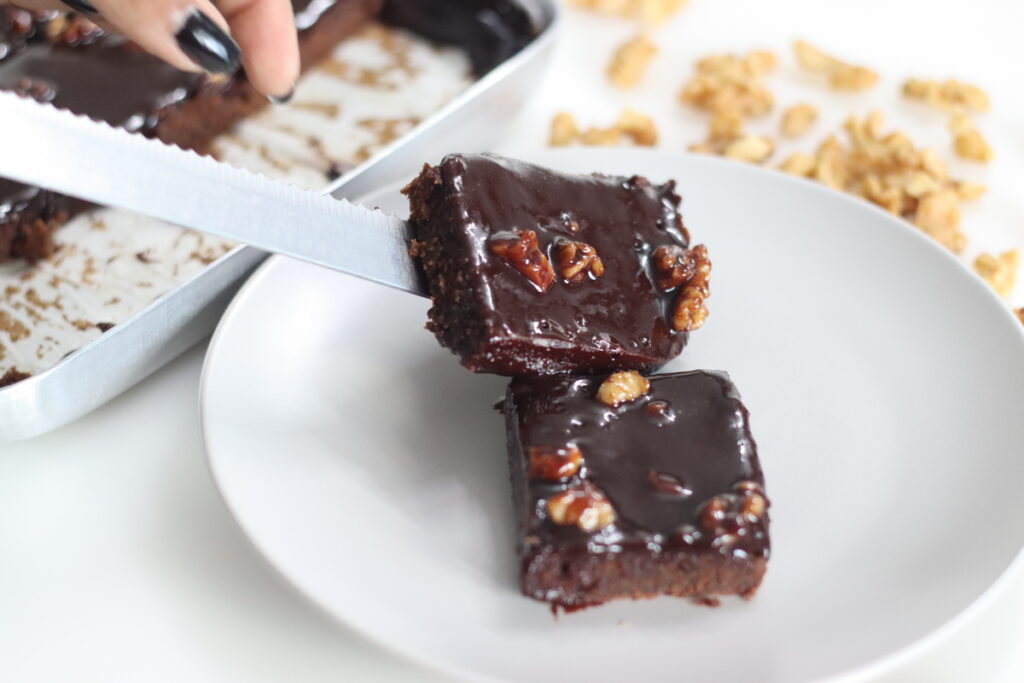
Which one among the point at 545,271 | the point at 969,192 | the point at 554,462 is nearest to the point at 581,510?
the point at 554,462

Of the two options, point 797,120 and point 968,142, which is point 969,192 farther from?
point 797,120

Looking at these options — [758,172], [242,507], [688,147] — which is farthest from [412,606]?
[688,147]

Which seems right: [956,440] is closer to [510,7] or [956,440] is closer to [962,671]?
[962,671]

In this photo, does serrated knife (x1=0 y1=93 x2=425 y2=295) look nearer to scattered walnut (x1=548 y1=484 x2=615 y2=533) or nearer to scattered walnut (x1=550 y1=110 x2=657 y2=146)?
scattered walnut (x1=548 y1=484 x2=615 y2=533)

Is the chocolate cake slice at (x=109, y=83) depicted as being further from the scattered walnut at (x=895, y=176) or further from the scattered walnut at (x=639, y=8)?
the scattered walnut at (x=895, y=176)

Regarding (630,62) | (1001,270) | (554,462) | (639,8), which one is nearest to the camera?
(554,462)

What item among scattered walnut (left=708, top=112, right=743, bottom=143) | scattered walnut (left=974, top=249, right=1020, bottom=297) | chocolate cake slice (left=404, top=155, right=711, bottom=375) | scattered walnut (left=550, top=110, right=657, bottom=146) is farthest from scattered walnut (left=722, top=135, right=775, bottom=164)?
chocolate cake slice (left=404, top=155, right=711, bottom=375)
